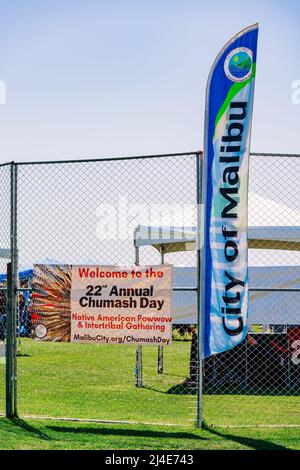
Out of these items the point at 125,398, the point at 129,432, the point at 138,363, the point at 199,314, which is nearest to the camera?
the point at 129,432

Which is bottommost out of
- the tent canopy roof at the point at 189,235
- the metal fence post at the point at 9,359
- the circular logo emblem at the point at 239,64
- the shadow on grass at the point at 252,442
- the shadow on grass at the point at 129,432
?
the shadow on grass at the point at 129,432

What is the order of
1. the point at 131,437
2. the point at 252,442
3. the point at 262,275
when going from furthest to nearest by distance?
the point at 262,275
the point at 131,437
the point at 252,442

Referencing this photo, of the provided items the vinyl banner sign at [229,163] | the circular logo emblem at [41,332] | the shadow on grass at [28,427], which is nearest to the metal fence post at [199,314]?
the vinyl banner sign at [229,163]

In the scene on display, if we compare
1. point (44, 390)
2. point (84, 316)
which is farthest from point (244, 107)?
point (44, 390)

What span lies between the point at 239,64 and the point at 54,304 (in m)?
3.54

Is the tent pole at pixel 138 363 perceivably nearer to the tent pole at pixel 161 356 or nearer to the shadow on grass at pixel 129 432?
the tent pole at pixel 161 356

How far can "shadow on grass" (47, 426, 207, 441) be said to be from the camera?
8.12 metres

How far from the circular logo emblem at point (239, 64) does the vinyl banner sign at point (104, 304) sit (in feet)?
7.48

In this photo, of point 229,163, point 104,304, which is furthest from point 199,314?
point 229,163

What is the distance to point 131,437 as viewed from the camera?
8102mm

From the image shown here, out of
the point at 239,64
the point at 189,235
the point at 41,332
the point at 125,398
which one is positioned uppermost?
the point at 239,64

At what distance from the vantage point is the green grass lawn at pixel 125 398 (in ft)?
Answer: 31.5

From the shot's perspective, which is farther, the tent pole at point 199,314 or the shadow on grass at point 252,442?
the tent pole at point 199,314

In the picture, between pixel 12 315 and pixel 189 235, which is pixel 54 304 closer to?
pixel 12 315
